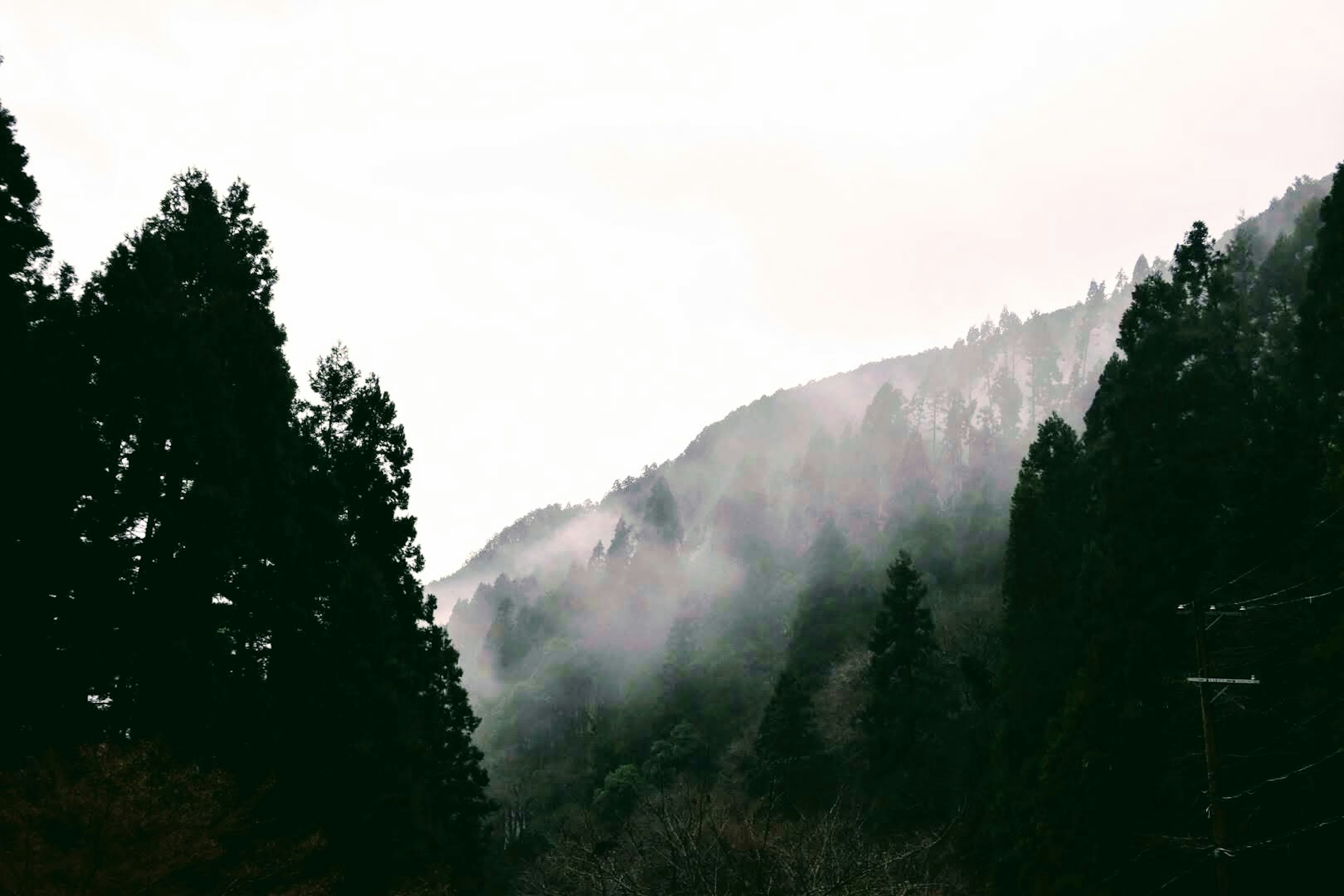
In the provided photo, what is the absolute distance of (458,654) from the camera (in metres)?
33.3

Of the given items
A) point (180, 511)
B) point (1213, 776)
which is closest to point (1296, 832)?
point (1213, 776)

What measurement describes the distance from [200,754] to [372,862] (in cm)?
575

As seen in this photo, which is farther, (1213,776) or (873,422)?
(873,422)

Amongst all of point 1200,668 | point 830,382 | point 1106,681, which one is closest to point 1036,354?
point 830,382

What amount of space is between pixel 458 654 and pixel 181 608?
16.8m

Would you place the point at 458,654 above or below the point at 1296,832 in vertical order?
above

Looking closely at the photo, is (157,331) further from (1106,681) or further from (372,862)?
(1106,681)

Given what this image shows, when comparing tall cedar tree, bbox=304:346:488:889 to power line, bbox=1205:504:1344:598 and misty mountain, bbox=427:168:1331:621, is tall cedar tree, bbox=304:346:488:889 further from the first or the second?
misty mountain, bbox=427:168:1331:621

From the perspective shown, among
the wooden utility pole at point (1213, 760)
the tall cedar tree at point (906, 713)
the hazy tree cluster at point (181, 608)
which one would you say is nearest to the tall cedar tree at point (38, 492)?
the hazy tree cluster at point (181, 608)

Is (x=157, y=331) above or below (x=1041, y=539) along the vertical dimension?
above

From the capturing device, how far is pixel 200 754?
16.1 meters

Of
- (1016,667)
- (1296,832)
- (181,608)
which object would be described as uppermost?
(181,608)

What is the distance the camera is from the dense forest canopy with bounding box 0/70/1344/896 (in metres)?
15.1

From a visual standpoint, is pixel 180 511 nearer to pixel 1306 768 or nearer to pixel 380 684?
pixel 380 684
